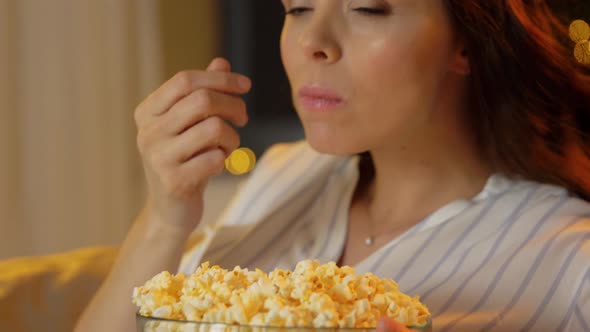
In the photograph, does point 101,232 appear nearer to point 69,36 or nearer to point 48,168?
point 48,168

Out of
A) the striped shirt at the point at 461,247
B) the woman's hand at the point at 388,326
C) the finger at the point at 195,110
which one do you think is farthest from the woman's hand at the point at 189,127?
the woman's hand at the point at 388,326

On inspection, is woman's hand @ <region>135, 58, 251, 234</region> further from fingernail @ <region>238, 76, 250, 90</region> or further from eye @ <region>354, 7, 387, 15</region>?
eye @ <region>354, 7, 387, 15</region>

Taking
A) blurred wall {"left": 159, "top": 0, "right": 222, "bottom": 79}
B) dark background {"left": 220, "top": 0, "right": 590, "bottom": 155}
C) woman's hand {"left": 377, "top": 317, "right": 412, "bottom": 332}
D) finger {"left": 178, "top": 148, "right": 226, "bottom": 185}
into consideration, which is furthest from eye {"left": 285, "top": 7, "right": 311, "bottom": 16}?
blurred wall {"left": 159, "top": 0, "right": 222, "bottom": 79}

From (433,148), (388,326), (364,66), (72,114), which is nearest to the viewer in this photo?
(388,326)

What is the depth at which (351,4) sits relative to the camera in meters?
1.18

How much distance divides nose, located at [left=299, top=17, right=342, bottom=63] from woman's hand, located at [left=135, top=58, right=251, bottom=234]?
107mm

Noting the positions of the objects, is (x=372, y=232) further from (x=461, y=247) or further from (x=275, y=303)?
(x=275, y=303)

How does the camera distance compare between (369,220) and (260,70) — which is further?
(260,70)

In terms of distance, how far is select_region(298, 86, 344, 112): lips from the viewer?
1.18 meters

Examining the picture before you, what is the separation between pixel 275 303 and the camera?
72 cm

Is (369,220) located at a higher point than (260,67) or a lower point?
lower

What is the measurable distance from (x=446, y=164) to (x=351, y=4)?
30 cm

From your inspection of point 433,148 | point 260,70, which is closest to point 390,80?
point 433,148

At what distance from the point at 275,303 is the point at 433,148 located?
2.21ft
